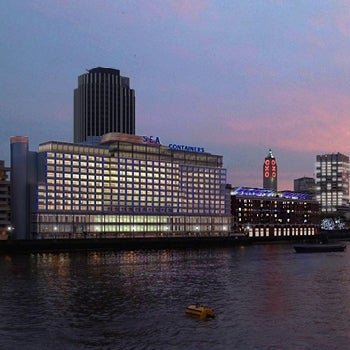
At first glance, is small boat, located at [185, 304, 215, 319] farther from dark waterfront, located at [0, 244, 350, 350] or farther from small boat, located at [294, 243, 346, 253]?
small boat, located at [294, 243, 346, 253]

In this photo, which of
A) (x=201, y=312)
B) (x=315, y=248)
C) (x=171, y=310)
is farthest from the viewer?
(x=315, y=248)

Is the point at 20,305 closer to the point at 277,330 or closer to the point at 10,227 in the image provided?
the point at 277,330

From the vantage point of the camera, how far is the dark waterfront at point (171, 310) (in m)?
41.7

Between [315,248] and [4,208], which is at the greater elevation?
[4,208]

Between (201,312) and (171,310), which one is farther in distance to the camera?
(171,310)

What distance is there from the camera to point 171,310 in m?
54.0

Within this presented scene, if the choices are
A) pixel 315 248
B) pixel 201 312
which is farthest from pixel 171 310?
pixel 315 248

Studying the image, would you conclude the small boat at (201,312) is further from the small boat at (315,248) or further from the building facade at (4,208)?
the building facade at (4,208)

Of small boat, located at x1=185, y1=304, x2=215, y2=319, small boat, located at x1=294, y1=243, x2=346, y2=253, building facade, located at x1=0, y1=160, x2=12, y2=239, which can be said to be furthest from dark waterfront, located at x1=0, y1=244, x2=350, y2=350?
building facade, located at x1=0, y1=160, x2=12, y2=239

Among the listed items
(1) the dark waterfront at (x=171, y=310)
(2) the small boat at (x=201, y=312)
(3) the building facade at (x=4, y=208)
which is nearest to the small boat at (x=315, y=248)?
(1) the dark waterfront at (x=171, y=310)

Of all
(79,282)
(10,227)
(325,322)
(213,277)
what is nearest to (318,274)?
(213,277)

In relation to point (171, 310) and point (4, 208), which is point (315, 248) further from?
point (171, 310)

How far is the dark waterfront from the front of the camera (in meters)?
41.7

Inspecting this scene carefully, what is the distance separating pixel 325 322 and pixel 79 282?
38.5 metres
